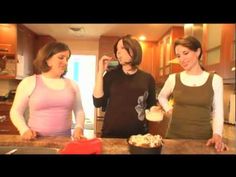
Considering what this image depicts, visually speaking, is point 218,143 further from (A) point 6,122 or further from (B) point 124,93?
(A) point 6,122

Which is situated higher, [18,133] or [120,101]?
[120,101]

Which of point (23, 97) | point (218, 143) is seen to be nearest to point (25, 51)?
point (23, 97)

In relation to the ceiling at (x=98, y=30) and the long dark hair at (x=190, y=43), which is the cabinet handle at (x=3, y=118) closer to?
the ceiling at (x=98, y=30)

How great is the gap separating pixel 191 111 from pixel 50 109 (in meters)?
0.49

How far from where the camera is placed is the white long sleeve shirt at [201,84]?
913 millimetres

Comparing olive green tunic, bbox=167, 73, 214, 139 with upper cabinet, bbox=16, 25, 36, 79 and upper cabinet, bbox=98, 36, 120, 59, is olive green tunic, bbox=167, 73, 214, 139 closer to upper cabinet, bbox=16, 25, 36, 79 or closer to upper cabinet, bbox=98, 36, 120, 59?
upper cabinet, bbox=98, 36, 120, 59

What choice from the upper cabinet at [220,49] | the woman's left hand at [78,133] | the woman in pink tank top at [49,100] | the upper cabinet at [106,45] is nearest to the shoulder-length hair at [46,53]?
the woman in pink tank top at [49,100]

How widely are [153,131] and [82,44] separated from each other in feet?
1.38

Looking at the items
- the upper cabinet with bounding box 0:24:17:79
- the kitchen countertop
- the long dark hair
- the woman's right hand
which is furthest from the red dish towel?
the long dark hair

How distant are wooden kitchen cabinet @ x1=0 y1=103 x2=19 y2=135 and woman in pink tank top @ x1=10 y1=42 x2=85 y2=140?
28 millimetres

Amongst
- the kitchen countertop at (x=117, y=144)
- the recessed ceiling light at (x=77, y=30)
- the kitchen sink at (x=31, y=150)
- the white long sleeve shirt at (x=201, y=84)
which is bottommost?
the kitchen sink at (x=31, y=150)
